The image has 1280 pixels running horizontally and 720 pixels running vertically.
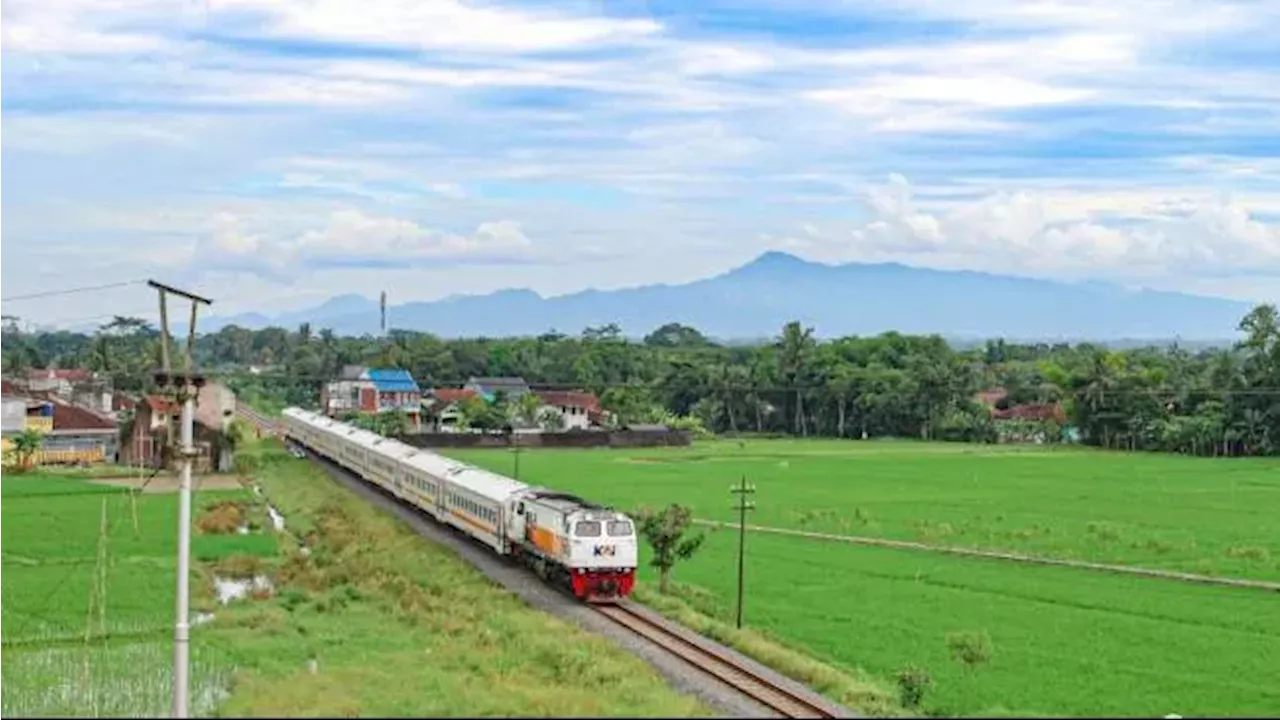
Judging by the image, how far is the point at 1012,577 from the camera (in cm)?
3822

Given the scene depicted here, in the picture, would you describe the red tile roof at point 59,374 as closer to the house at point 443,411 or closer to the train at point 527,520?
the house at point 443,411

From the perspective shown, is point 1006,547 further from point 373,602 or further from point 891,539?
point 373,602

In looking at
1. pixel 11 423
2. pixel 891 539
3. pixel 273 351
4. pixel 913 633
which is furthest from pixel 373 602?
pixel 273 351

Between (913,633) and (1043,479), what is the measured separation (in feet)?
143

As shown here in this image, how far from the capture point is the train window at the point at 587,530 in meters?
30.8

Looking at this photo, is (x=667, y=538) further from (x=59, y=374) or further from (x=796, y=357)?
(x=59, y=374)

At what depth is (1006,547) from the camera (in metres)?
44.7

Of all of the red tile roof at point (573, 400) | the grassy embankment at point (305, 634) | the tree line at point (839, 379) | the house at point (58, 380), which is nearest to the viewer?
the grassy embankment at point (305, 634)

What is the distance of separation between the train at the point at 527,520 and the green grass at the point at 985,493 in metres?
8.42

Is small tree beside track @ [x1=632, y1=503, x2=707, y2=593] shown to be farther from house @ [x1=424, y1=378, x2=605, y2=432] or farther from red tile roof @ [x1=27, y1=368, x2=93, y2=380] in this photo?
red tile roof @ [x1=27, y1=368, x2=93, y2=380]

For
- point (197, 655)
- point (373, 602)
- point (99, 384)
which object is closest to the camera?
point (197, 655)

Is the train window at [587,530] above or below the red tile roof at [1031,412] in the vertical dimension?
below

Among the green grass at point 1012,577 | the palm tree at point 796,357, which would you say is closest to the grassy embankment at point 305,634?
the green grass at point 1012,577

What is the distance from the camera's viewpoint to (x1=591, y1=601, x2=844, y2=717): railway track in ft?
68.3
